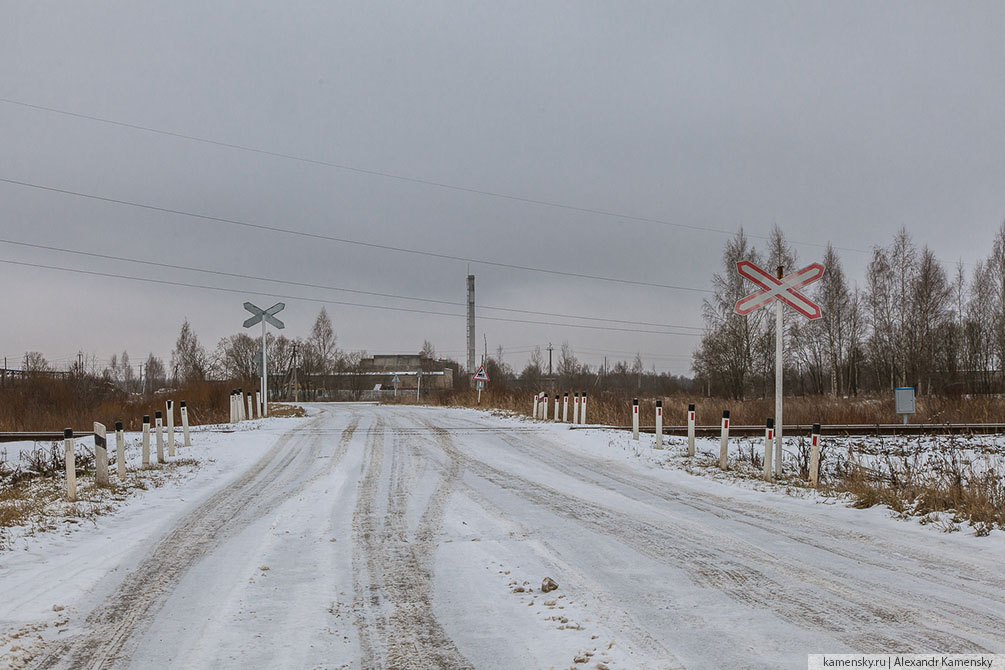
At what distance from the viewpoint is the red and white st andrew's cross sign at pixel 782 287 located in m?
11.6

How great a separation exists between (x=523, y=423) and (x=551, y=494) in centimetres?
1415

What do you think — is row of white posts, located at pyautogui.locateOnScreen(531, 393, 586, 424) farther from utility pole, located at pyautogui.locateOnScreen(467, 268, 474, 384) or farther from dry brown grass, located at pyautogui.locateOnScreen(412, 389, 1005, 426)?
utility pole, located at pyautogui.locateOnScreen(467, 268, 474, 384)

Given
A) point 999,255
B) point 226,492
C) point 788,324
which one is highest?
point 999,255

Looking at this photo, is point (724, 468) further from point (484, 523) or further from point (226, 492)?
point (226, 492)

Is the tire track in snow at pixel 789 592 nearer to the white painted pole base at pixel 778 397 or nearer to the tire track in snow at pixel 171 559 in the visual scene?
the tire track in snow at pixel 171 559

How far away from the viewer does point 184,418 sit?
18328 mm

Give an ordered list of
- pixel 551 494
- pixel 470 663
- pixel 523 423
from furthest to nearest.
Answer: pixel 523 423
pixel 551 494
pixel 470 663

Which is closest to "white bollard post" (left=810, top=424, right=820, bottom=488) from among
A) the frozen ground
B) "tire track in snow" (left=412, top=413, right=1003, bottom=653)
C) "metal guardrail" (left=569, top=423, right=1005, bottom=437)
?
the frozen ground

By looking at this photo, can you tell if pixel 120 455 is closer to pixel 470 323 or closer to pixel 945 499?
pixel 945 499

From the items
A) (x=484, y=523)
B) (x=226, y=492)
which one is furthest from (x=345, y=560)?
(x=226, y=492)

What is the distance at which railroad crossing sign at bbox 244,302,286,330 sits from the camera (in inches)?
1220

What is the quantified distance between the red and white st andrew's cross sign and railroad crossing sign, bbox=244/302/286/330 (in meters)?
23.1

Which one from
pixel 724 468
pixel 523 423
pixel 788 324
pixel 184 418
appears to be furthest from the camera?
pixel 788 324

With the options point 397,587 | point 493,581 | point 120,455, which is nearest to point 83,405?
point 120,455
